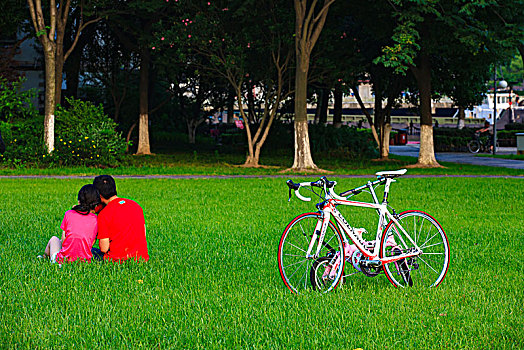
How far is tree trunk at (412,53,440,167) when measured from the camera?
92.1 feet

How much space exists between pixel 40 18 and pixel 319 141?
15.3m

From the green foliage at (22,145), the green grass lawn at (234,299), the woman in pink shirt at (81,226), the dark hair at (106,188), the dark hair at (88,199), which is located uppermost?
the green foliage at (22,145)

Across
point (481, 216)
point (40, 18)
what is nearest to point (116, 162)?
point (40, 18)

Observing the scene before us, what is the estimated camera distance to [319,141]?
35688 millimetres

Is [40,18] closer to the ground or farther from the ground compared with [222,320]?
farther from the ground

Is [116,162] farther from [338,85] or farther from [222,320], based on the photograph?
[222,320]

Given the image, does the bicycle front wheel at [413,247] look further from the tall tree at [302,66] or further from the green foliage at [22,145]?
the green foliage at [22,145]

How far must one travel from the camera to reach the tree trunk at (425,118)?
92.1 ft

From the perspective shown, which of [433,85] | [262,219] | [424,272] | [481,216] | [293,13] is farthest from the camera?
[433,85]

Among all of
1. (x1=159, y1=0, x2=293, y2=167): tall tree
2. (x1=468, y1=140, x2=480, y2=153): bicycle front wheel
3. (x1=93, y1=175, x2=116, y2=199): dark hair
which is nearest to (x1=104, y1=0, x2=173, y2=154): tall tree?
(x1=159, y1=0, x2=293, y2=167): tall tree

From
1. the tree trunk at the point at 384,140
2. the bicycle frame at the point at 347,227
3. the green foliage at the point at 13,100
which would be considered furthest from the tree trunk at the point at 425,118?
the bicycle frame at the point at 347,227

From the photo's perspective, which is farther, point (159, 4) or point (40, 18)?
point (159, 4)

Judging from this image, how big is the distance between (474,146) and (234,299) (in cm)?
4136

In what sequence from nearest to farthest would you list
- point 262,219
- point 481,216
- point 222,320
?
point 222,320, point 262,219, point 481,216
